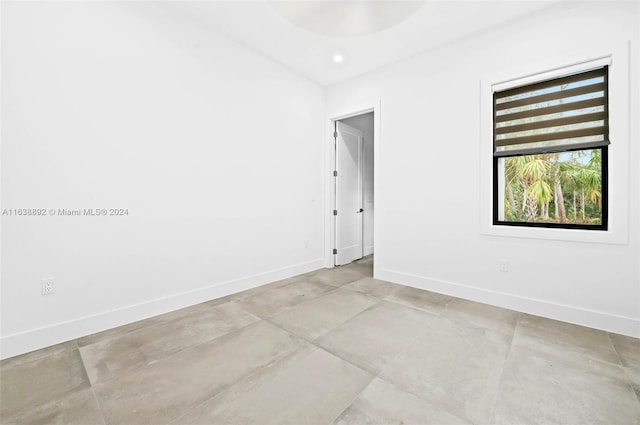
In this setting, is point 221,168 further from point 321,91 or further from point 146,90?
point 321,91

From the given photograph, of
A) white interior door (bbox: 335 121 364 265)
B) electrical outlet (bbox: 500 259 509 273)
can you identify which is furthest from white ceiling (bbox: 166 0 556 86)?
electrical outlet (bbox: 500 259 509 273)

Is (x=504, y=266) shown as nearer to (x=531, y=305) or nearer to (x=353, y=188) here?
(x=531, y=305)

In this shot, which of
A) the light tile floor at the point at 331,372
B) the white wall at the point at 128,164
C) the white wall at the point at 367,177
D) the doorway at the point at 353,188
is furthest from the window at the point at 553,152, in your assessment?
the white wall at the point at 128,164

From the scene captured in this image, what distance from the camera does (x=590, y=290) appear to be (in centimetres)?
246

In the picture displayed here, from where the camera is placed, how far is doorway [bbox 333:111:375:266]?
Answer: 15.2 feet

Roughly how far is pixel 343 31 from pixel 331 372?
277cm

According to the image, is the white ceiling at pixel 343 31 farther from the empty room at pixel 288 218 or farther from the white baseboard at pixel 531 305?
the white baseboard at pixel 531 305

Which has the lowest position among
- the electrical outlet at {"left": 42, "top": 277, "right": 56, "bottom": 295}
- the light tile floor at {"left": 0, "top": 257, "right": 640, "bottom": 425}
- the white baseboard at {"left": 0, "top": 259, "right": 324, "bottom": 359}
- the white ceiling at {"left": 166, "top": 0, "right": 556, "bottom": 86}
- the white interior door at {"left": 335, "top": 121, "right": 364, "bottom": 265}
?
the light tile floor at {"left": 0, "top": 257, "right": 640, "bottom": 425}

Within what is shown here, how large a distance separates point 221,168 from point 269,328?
74.5 inches

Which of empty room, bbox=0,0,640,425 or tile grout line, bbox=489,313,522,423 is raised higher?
empty room, bbox=0,0,640,425

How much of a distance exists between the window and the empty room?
0.06 feet

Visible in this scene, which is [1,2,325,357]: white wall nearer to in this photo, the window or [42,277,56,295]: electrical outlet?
[42,277,56,295]: electrical outlet

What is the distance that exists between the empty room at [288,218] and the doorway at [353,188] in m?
0.90

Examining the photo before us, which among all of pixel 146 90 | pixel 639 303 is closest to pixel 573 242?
pixel 639 303
